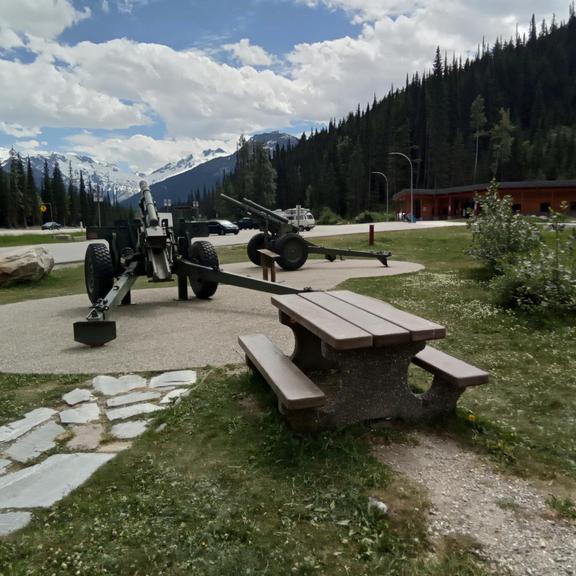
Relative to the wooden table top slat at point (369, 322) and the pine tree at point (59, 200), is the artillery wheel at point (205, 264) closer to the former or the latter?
the wooden table top slat at point (369, 322)

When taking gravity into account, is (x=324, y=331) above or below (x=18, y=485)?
above

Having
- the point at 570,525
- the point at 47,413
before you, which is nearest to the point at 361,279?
the point at 47,413

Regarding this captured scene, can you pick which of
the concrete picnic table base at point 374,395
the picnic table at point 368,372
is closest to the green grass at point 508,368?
the concrete picnic table base at point 374,395

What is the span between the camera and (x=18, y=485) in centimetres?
275

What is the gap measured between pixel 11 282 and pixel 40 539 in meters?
9.90

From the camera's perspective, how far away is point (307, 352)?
165 inches

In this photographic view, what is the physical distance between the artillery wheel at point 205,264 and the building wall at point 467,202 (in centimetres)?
4552

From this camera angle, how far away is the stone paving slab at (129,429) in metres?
3.34

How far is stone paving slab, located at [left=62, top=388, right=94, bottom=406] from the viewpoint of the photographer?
3.97 meters

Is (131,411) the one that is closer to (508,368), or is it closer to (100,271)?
(508,368)

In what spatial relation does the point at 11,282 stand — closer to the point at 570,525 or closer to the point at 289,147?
the point at 570,525

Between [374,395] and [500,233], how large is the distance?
7.53m

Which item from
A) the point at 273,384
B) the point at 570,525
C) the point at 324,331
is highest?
the point at 324,331

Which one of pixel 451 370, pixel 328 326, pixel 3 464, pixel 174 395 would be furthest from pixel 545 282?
pixel 3 464
